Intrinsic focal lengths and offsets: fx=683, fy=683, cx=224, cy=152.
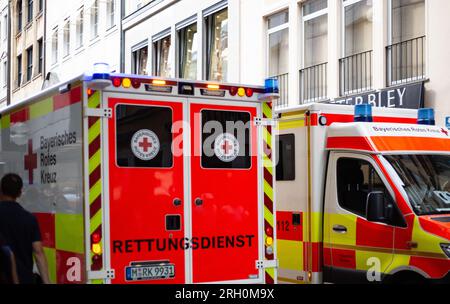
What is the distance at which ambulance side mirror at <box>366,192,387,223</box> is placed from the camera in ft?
24.1

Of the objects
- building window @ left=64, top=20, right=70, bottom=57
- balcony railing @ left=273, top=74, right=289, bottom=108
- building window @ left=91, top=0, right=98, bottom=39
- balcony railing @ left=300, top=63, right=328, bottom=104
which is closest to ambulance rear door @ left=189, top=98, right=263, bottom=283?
balcony railing @ left=300, top=63, right=328, bottom=104

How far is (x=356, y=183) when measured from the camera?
8117 millimetres

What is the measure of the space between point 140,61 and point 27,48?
725 inches

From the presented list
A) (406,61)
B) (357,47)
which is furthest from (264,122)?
(357,47)

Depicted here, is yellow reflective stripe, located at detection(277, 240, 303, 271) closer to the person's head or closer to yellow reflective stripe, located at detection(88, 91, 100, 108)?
yellow reflective stripe, located at detection(88, 91, 100, 108)

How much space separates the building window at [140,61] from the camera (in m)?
27.5

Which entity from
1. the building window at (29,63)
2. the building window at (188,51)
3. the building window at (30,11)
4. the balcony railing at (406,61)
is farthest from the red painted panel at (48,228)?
the building window at (30,11)

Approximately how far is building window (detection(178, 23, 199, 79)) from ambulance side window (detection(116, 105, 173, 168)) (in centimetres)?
1668

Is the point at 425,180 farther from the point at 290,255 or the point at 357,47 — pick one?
the point at 357,47

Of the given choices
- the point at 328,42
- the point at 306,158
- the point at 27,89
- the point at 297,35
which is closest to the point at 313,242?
the point at 306,158

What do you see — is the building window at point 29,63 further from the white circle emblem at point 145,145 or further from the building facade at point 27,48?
the white circle emblem at point 145,145

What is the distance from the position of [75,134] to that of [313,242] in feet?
11.0

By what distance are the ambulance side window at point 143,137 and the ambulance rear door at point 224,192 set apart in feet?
0.96
